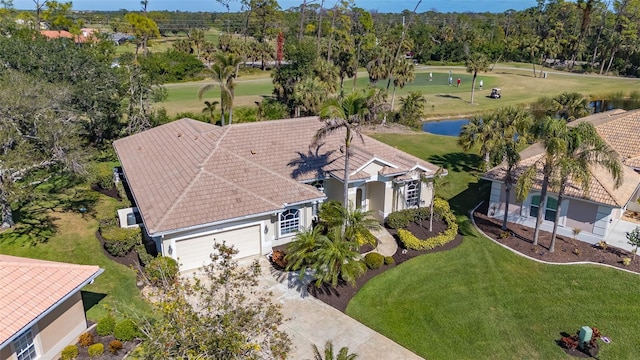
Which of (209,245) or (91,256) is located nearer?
(209,245)

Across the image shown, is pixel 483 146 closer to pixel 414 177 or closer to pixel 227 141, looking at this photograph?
pixel 414 177

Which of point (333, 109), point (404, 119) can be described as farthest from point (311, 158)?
point (404, 119)

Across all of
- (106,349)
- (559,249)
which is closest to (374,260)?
(559,249)

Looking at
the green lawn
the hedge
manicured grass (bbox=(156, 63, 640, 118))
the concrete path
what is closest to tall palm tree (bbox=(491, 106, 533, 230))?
the hedge

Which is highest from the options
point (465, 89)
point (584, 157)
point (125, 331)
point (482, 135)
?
point (584, 157)

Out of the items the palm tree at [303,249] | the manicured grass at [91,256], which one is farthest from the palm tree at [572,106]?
the manicured grass at [91,256]

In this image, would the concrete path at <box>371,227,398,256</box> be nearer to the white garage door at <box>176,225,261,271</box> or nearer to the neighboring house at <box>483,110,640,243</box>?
the white garage door at <box>176,225,261,271</box>

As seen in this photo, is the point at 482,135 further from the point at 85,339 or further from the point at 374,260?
the point at 85,339
